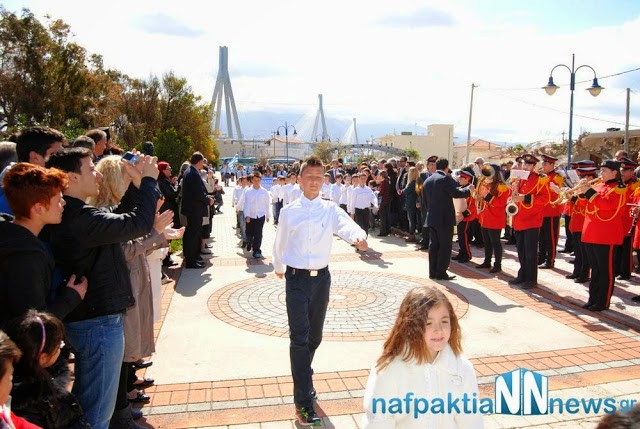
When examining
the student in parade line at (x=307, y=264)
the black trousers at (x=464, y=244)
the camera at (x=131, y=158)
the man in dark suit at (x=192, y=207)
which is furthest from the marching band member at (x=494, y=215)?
the camera at (x=131, y=158)

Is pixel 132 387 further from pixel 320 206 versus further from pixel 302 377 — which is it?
pixel 320 206

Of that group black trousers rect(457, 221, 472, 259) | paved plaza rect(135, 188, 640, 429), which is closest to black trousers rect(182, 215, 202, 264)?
paved plaza rect(135, 188, 640, 429)

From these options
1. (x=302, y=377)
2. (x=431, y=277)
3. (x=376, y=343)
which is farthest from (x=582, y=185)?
(x=302, y=377)

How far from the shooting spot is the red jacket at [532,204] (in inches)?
303

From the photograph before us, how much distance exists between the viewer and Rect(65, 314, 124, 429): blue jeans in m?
2.90

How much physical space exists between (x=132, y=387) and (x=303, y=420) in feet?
5.13

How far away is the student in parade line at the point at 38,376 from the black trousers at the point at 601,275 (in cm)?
646

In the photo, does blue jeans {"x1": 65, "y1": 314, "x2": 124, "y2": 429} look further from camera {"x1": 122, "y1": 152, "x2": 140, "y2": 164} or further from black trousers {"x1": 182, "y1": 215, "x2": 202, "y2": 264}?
black trousers {"x1": 182, "y1": 215, "x2": 202, "y2": 264}

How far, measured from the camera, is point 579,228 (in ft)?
29.6

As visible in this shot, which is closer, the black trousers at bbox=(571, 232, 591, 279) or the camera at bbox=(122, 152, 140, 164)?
the camera at bbox=(122, 152, 140, 164)

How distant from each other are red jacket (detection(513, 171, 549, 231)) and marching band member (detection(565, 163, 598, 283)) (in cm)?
55

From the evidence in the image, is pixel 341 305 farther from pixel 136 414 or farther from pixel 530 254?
pixel 136 414

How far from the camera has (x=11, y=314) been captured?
7.66ft

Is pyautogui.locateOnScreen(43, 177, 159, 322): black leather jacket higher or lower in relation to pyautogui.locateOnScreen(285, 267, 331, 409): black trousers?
higher
